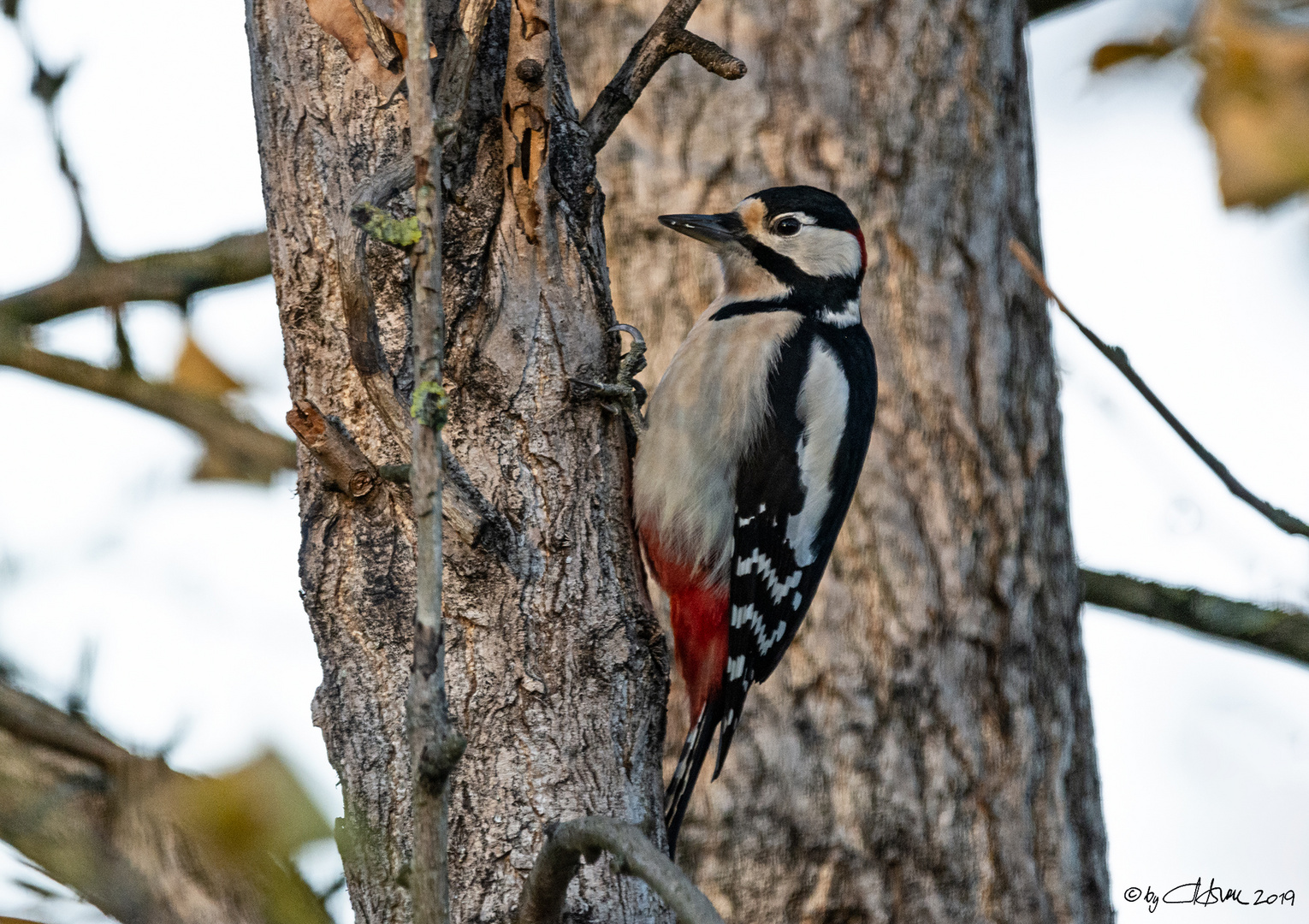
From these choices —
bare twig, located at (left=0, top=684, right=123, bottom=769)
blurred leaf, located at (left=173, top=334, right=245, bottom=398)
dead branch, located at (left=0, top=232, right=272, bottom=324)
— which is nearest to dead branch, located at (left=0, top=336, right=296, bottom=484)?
dead branch, located at (left=0, top=232, right=272, bottom=324)

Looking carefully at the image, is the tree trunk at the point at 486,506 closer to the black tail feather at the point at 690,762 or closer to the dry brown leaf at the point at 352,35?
the dry brown leaf at the point at 352,35

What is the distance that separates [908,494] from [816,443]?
42 cm

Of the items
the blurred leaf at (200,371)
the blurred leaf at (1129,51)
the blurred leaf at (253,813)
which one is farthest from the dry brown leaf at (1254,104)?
the blurred leaf at (200,371)

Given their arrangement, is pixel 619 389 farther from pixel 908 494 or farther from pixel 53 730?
pixel 908 494

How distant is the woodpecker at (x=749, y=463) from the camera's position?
260 cm

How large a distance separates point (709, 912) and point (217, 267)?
2461 millimetres

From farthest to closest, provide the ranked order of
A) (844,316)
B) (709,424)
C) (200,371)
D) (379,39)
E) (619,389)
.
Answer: (200,371) → (844,316) → (709,424) → (619,389) → (379,39)

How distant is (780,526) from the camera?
8.98 ft

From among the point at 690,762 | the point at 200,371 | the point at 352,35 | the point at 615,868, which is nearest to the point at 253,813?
the point at 615,868

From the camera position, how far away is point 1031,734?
120 inches

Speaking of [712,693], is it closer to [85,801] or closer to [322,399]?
[322,399]

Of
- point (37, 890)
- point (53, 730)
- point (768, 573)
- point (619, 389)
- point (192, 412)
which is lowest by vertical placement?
point (37, 890)

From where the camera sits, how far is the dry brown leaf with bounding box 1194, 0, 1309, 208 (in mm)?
1997

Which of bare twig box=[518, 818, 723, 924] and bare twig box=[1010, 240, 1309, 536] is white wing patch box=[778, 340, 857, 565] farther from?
bare twig box=[518, 818, 723, 924]
